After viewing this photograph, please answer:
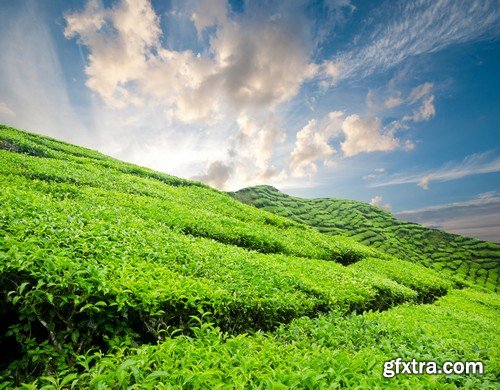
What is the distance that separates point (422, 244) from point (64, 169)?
61.0 metres

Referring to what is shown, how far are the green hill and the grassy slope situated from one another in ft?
145

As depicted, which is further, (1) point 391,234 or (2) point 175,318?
(1) point 391,234

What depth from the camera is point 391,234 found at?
5925 cm

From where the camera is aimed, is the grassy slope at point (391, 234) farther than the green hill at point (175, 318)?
Yes

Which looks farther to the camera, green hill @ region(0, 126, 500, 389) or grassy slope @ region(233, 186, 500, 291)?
grassy slope @ region(233, 186, 500, 291)

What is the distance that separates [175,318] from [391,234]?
6051cm

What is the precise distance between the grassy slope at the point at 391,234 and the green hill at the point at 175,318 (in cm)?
4413

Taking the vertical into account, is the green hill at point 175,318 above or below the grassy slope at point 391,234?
below

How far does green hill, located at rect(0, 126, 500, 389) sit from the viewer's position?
4559 mm

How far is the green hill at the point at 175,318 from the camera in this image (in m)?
4.56

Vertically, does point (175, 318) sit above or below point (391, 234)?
below

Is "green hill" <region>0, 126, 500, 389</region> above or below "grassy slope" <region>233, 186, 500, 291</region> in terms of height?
below

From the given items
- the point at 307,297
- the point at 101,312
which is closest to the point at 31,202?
the point at 101,312

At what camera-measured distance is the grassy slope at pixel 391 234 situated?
51.7m
